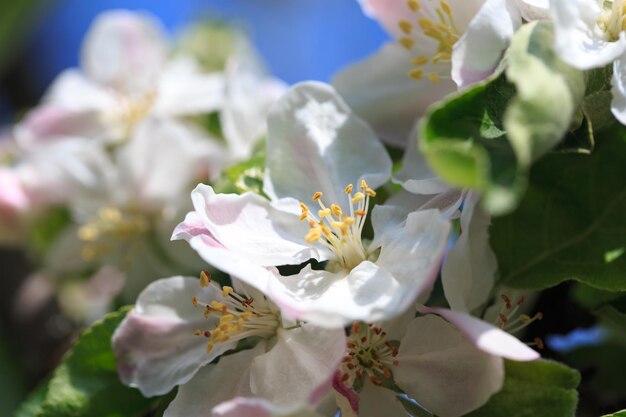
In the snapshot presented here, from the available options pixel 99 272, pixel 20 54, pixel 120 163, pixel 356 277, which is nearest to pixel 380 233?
pixel 356 277

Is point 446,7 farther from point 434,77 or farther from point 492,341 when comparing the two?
point 492,341

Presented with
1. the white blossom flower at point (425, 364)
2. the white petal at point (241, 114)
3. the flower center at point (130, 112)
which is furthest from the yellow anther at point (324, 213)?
the flower center at point (130, 112)

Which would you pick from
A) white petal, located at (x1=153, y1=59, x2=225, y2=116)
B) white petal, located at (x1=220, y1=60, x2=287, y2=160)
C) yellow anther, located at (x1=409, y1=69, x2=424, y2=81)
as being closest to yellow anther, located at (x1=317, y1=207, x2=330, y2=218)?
yellow anther, located at (x1=409, y1=69, x2=424, y2=81)

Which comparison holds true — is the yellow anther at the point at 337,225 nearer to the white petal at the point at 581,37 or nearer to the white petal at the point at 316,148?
the white petal at the point at 316,148

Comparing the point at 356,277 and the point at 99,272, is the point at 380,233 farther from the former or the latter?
the point at 99,272

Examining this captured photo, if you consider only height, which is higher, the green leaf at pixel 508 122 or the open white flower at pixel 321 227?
the green leaf at pixel 508 122

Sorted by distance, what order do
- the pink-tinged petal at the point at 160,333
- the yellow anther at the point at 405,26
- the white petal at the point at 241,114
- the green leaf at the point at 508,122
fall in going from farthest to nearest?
the white petal at the point at 241,114
the yellow anther at the point at 405,26
the pink-tinged petal at the point at 160,333
the green leaf at the point at 508,122

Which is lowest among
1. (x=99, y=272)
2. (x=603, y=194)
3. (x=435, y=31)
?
(x=99, y=272)
